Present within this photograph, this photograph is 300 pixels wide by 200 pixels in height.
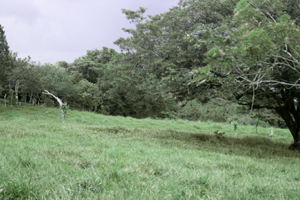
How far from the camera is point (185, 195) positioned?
2.33 meters

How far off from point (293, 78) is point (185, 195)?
8776 mm

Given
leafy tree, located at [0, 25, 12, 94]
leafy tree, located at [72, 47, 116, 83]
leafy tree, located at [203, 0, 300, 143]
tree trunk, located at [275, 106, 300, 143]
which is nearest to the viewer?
leafy tree, located at [203, 0, 300, 143]

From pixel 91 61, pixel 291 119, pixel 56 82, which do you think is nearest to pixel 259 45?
→ pixel 291 119

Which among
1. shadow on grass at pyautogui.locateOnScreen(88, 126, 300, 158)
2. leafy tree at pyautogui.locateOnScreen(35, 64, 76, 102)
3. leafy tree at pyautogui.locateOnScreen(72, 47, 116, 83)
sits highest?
leafy tree at pyautogui.locateOnScreen(72, 47, 116, 83)

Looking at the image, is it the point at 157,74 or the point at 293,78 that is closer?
the point at 293,78

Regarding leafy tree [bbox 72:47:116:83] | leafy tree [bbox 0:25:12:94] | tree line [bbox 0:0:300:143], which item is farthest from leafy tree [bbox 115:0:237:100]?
leafy tree [bbox 72:47:116:83]

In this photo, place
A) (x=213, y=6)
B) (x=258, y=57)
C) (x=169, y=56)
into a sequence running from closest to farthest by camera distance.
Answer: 1. (x=258, y=57)
2. (x=213, y=6)
3. (x=169, y=56)

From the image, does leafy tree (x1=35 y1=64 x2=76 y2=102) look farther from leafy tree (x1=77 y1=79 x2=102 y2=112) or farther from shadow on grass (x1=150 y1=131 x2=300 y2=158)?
shadow on grass (x1=150 y1=131 x2=300 y2=158)

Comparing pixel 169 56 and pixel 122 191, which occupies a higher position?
pixel 169 56

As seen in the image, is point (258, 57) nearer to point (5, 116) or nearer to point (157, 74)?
point (157, 74)

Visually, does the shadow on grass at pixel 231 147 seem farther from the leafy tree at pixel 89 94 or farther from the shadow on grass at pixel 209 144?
the leafy tree at pixel 89 94

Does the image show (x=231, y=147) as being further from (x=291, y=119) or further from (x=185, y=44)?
(x=185, y=44)

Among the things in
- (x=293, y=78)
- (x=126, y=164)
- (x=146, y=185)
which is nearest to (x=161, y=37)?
(x=293, y=78)

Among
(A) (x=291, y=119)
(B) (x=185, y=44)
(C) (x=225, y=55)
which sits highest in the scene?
(B) (x=185, y=44)
